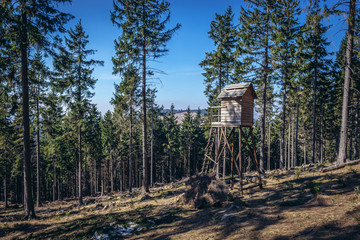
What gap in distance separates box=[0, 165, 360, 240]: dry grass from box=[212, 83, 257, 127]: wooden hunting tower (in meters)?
4.94

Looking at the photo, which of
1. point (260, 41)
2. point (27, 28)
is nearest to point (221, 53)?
point (260, 41)

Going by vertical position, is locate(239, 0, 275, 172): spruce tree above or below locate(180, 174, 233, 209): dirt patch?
above

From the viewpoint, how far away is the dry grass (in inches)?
261

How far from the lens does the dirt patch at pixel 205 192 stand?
11754mm

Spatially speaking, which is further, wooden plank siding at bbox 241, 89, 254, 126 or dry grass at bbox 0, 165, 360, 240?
wooden plank siding at bbox 241, 89, 254, 126

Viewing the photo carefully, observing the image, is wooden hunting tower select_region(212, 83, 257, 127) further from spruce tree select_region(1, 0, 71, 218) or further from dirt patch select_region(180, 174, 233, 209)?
spruce tree select_region(1, 0, 71, 218)

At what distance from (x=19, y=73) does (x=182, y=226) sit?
14.1 metres

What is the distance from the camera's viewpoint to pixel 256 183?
1516cm

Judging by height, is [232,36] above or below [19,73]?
above

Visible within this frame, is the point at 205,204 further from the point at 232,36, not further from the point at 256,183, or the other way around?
the point at 232,36

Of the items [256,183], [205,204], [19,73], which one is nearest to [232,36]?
[256,183]

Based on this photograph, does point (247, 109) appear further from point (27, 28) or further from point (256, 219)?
point (27, 28)

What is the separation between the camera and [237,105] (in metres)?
13.9

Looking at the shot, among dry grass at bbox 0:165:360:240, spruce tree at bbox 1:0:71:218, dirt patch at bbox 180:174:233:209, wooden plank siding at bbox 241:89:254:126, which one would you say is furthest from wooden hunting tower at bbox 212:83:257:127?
spruce tree at bbox 1:0:71:218
